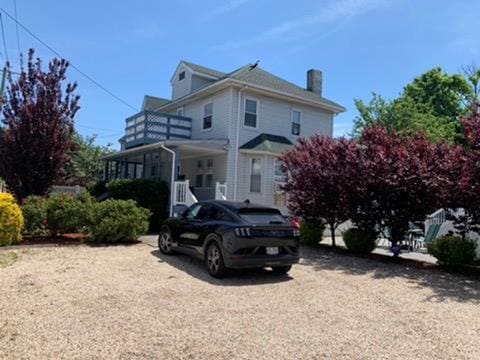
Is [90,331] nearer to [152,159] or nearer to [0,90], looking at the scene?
[152,159]

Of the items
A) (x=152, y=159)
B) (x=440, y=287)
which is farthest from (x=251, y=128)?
(x=440, y=287)

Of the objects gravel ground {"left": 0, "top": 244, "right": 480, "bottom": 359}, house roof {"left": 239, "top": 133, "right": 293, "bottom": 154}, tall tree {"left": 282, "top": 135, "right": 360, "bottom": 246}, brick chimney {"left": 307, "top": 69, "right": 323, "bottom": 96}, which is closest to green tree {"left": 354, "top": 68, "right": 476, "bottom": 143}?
brick chimney {"left": 307, "top": 69, "right": 323, "bottom": 96}

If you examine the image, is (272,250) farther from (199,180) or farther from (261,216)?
(199,180)

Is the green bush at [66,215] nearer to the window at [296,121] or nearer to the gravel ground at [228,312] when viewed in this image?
the gravel ground at [228,312]

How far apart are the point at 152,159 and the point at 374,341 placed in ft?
61.4

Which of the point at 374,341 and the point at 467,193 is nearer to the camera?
the point at 374,341

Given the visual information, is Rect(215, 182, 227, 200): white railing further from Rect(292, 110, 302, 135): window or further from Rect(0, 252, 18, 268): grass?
Rect(0, 252, 18, 268): grass

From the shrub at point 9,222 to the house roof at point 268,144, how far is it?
A: 1010cm

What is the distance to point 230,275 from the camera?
28.6 ft

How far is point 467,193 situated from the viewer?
31.7ft

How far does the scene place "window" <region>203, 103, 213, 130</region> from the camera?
2064cm

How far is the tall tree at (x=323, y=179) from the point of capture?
11938 mm

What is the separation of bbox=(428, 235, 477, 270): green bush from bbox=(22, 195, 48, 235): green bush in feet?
37.9

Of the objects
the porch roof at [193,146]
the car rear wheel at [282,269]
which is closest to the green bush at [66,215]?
the porch roof at [193,146]
